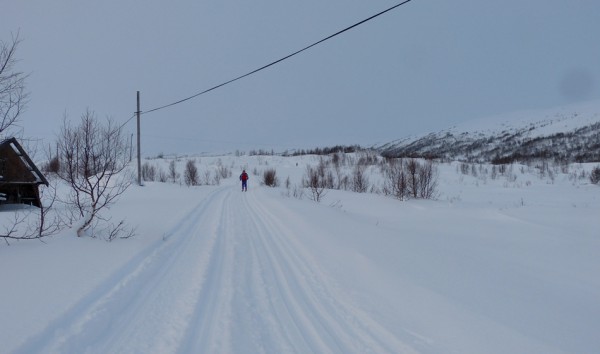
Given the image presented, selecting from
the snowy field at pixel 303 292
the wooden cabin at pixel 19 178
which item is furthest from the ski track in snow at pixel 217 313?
the wooden cabin at pixel 19 178

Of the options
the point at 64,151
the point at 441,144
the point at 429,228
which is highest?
the point at 441,144

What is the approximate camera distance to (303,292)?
15.2 feet

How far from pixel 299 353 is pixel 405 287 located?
2.24 meters

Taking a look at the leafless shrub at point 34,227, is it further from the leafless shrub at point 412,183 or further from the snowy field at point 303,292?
the leafless shrub at point 412,183

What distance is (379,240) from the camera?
7840 millimetres

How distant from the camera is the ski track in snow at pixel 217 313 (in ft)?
10.4

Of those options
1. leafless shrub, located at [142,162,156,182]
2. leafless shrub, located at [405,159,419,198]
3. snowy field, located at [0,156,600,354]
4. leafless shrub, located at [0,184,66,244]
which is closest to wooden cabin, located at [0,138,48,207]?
leafless shrub, located at [0,184,66,244]

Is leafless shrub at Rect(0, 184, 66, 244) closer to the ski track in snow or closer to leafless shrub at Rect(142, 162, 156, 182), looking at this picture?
the ski track in snow

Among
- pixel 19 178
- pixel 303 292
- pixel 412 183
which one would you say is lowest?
pixel 303 292

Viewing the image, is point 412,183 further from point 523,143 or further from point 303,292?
point 523,143

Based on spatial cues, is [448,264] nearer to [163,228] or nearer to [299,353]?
[299,353]

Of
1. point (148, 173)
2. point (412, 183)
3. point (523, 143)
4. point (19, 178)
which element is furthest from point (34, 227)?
point (523, 143)

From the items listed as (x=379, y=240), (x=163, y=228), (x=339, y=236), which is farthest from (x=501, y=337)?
(x=163, y=228)

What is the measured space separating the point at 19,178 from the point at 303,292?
17790 mm
